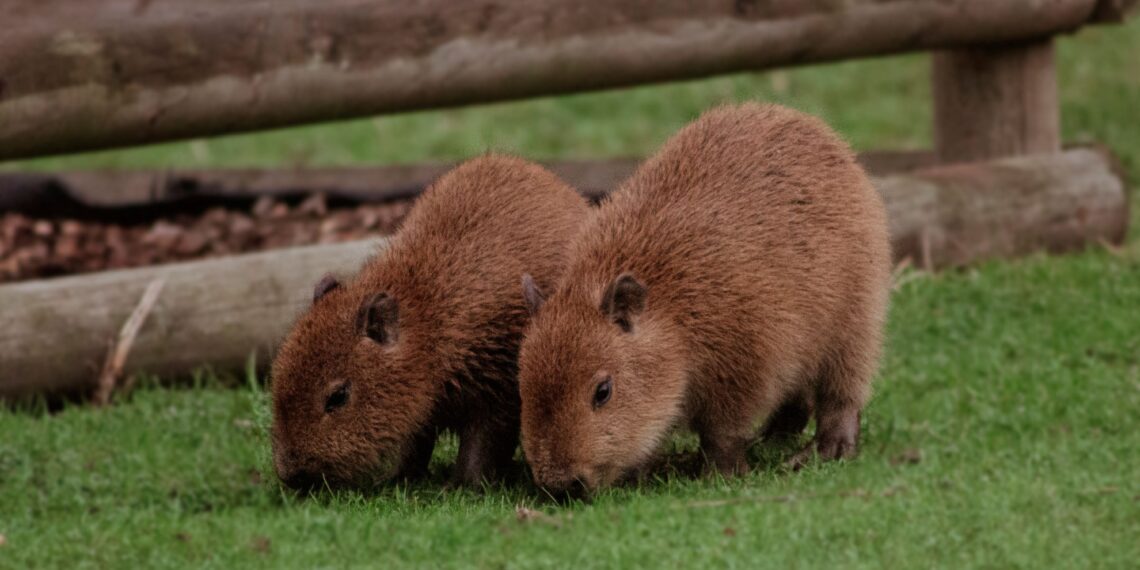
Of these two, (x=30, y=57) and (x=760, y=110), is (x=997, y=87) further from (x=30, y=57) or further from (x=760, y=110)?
(x=30, y=57)

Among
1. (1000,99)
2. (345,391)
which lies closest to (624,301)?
(345,391)

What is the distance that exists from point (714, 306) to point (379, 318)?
3.53ft

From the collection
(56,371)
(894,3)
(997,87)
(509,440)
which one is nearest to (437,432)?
(509,440)

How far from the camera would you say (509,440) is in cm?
583

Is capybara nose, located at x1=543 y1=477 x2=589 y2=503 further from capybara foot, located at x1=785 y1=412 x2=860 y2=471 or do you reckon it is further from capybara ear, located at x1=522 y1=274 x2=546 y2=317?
capybara foot, located at x1=785 y1=412 x2=860 y2=471

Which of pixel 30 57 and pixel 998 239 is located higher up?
pixel 30 57

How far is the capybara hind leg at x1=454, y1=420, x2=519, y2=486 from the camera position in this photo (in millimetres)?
5711

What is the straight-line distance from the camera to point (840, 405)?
237 inches

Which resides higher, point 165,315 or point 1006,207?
point 165,315

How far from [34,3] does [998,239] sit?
460 cm

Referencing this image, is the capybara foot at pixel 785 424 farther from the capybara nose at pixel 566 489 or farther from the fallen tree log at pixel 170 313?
the fallen tree log at pixel 170 313

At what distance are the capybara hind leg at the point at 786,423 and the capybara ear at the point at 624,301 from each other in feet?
3.73

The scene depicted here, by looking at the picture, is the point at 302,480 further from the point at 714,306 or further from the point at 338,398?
the point at 714,306

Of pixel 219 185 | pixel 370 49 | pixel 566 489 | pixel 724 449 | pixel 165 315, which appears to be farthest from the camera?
pixel 219 185
